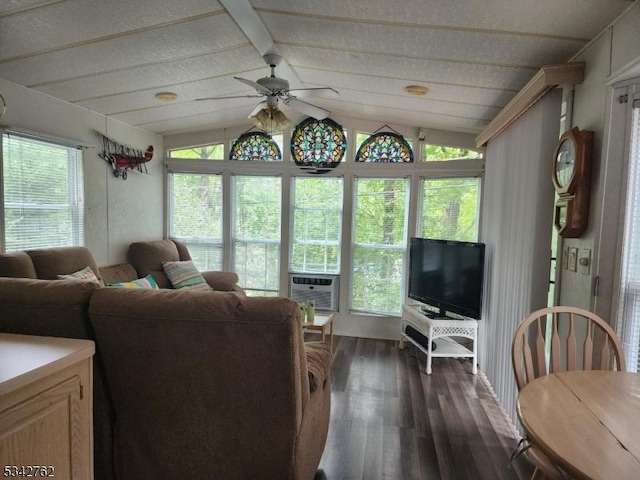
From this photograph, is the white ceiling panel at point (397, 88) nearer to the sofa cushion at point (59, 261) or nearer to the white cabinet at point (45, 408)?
Answer: the sofa cushion at point (59, 261)

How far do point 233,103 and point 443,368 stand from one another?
3.51 meters

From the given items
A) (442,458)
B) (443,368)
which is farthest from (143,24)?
(443,368)

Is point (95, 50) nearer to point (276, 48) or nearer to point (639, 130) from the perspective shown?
point (276, 48)

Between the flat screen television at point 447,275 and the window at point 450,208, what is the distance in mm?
413

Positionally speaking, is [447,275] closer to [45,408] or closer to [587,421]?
[587,421]

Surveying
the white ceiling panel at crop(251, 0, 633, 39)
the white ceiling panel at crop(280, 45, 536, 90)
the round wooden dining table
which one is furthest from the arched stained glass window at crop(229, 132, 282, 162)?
the round wooden dining table

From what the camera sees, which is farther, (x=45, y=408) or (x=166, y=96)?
(x=166, y=96)

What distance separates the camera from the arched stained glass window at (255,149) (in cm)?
479

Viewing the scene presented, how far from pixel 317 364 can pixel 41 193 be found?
2.92 meters

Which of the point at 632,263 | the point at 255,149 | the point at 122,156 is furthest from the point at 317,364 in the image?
the point at 255,149

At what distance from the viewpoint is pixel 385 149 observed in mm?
4492

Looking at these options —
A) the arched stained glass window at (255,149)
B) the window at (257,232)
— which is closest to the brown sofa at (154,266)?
the window at (257,232)

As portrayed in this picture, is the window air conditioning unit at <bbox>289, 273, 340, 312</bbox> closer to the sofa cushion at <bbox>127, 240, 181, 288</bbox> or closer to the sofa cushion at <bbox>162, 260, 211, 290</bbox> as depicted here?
the sofa cushion at <bbox>162, 260, 211, 290</bbox>

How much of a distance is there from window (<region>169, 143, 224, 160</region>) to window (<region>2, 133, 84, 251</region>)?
1.51m
